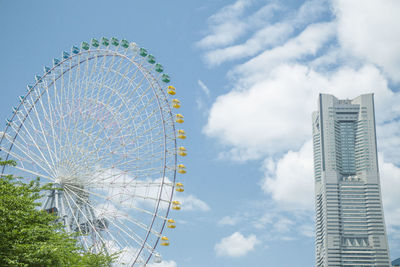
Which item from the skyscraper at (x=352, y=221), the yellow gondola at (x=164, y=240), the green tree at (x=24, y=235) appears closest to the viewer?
the green tree at (x=24, y=235)

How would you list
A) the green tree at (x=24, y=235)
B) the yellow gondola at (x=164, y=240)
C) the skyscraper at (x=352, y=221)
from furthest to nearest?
the skyscraper at (x=352, y=221) < the yellow gondola at (x=164, y=240) < the green tree at (x=24, y=235)

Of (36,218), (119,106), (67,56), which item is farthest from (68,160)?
(36,218)

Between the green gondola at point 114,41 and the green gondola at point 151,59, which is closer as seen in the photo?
the green gondola at point 151,59

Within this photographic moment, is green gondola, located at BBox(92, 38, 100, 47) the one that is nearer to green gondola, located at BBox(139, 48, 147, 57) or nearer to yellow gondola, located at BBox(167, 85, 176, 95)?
green gondola, located at BBox(139, 48, 147, 57)

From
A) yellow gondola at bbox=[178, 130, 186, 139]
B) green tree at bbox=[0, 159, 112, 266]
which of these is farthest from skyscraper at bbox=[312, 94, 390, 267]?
green tree at bbox=[0, 159, 112, 266]

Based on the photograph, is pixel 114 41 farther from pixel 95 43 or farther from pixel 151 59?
pixel 151 59

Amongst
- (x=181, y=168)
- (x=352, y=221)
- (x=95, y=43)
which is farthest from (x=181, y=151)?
(x=352, y=221)

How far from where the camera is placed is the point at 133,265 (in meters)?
38.8

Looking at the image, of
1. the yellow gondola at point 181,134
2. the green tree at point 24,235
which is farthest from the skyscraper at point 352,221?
the green tree at point 24,235

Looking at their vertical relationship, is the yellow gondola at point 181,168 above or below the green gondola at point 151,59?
below

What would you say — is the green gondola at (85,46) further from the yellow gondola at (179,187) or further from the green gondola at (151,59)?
the yellow gondola at (179,187)

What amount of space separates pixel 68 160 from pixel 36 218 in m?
20.0

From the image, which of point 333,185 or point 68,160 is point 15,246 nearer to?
point 68,160

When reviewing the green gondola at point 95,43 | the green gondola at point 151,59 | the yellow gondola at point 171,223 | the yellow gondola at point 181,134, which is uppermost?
the green gondola at point 95,43
